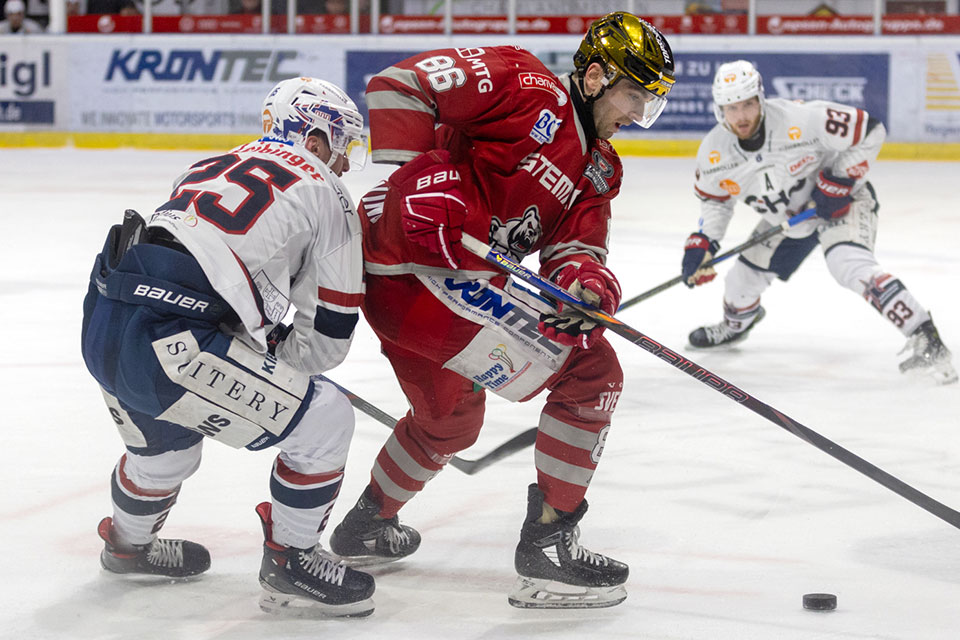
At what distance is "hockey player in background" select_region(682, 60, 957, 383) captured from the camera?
4.58 meters

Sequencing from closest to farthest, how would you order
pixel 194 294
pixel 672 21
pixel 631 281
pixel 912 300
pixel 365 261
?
1. pixel 194 294
2. pixel 365 261
3. pixel 912 300
4. pixel 631 281
5. pixel 672 21

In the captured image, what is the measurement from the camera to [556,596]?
2.43 meters

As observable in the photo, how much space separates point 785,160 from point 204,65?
761 cm

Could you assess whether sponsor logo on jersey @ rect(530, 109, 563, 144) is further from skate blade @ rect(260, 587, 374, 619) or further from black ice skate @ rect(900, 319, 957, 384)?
black ice skate @ rect(900, 319, 957, 384)

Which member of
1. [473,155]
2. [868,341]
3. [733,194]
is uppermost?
[473,155]

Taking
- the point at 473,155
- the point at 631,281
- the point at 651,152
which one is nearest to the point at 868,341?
the point at 631,281

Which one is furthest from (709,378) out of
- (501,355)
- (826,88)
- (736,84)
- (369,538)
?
(826,88)

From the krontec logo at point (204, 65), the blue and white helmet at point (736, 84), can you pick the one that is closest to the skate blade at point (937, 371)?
Result: the blue and white helmet at point (736, 84)

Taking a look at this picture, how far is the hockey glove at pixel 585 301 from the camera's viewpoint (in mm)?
2424

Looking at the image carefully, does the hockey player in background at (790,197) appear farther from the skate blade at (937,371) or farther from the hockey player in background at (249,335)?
the hockey player in background at (249,335)

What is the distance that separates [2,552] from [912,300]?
3233mm

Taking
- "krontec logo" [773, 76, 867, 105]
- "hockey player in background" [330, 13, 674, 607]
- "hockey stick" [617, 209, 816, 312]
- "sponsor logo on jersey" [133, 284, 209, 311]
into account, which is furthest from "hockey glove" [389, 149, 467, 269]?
"krontec logo" [773, 76, 867, 105]

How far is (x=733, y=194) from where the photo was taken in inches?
197

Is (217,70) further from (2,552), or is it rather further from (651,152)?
(2,552)
